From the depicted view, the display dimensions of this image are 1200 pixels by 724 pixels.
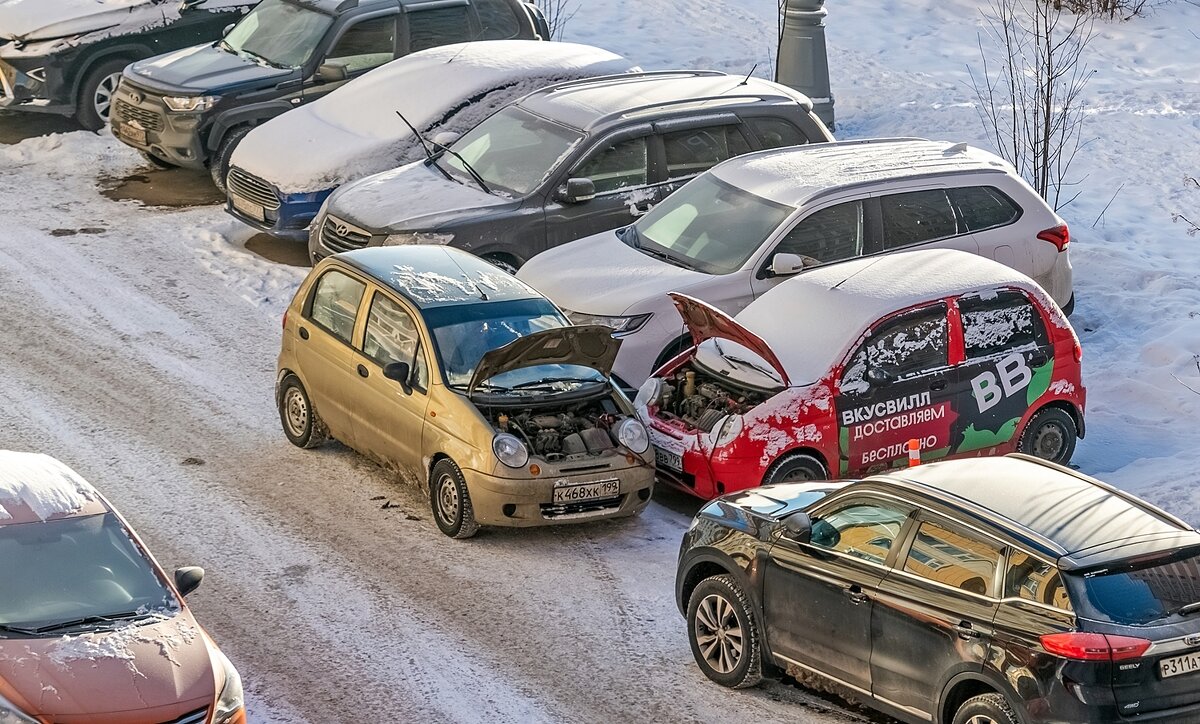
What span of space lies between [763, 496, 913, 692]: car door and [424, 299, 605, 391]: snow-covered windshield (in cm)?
294

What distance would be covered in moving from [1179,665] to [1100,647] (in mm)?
403

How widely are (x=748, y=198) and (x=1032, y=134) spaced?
279 inches

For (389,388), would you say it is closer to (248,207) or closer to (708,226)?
(708,226)

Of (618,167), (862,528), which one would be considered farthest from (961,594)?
(618,167)

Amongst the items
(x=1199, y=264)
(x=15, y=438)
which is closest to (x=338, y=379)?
(x=15, y=438)

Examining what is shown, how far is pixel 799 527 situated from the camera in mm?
8625

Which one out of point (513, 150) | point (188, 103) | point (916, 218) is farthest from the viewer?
point (188, 103)

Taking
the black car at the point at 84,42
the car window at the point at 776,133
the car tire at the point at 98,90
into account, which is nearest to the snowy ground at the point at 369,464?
the car tire at the point at 98,90

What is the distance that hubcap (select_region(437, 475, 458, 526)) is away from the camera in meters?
10.9

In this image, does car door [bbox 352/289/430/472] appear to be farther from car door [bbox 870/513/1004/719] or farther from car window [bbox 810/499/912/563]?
car door [bbox 870/513/1004/719]

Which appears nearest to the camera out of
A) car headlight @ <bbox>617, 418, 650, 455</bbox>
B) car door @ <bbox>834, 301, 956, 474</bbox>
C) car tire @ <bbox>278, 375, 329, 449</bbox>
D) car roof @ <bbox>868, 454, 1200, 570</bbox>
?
car roof @ <bbox>868, 454, 1200, 570</bbox>

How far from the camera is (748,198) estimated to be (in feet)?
44.4

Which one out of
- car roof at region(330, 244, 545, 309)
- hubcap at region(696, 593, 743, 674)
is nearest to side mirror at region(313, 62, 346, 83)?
car roof at region(330, 244, 545, 309)

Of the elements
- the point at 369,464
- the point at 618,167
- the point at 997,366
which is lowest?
the point at 369,464
